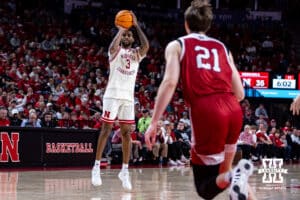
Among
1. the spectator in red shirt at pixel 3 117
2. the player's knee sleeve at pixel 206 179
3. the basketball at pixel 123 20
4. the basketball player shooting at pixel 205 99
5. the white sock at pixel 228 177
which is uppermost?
the basketball at pixel 123 20

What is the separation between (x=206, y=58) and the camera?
5238mm

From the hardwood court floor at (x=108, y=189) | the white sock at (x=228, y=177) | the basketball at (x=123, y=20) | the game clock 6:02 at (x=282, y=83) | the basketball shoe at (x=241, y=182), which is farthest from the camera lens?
the game clock 6:02 at (x=282, y=83)

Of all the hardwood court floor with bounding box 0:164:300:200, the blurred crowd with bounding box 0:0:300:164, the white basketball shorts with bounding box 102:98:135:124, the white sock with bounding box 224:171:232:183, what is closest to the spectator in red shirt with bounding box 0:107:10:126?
the blurred crowd with bounding box 0:0:300:164

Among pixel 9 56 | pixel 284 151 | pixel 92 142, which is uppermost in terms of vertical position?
pixel 9 56

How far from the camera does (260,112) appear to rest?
26.7 metres

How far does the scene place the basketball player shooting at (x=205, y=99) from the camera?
5.11m

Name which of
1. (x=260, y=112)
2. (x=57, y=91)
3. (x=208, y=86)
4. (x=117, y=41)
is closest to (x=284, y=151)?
(x=260, y=112)

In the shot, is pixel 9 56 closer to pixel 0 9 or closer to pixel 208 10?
pixel 0 9

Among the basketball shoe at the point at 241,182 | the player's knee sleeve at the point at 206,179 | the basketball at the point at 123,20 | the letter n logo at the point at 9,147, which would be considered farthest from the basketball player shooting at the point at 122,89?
the letter n logo at the point at 9,147

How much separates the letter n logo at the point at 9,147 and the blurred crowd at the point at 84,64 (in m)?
0.71

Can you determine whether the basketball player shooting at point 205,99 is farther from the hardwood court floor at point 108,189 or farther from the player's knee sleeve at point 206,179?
the hardwood court floor at point 108,189

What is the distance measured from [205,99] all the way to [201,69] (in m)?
0.23

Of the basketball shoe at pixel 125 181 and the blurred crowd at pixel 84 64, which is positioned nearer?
the basketball shoe at pixel 125 181

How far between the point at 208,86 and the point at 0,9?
2132 cm
